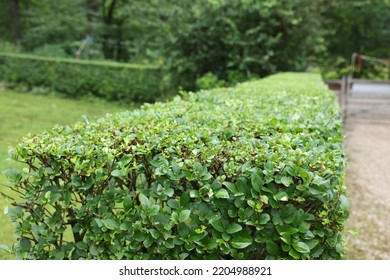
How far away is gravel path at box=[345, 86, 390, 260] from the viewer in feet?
18.4

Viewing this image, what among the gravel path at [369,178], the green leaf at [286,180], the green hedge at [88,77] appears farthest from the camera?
the green hedge at [88,77]

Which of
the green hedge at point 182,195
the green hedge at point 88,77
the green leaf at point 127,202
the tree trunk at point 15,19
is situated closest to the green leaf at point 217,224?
the green hedge at point 182,195

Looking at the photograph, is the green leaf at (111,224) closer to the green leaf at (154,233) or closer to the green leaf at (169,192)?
the green leaf at (154,233)

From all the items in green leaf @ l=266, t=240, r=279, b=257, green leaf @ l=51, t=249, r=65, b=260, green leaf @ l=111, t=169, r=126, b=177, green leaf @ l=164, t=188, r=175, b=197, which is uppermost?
green leaf @ l=111, t=169, r=126, b=177

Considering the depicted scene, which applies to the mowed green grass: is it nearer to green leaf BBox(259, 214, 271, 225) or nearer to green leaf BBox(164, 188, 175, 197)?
green leaf BBox(164, 188, 175, 197)

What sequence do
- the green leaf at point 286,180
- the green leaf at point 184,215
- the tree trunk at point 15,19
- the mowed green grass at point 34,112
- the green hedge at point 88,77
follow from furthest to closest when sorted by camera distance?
the tree trunk at point 15,19 < the green hedge at point 88,77 < the mowed green grass at point 34,112 < the green leaf at point 184,215 < the green leaf at point 286,180

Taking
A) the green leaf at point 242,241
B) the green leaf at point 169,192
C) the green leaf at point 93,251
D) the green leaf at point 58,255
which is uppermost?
the green leaf at point 169,192

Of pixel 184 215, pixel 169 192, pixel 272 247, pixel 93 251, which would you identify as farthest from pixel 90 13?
pixel 272 247

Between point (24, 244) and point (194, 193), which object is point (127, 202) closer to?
point (194, 193)

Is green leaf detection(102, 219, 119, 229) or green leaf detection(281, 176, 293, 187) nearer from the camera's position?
green leaf detection(281, 176, 293, 187)

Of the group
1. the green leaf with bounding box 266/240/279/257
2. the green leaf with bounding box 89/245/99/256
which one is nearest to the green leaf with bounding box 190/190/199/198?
the green leaf with bounding box 266/240/279/257

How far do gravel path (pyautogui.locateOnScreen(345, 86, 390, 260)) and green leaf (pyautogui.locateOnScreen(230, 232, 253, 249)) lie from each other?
1380 mm

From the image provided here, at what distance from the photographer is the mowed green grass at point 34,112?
33.1 feet

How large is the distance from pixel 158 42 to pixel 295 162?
13296 millimetres
